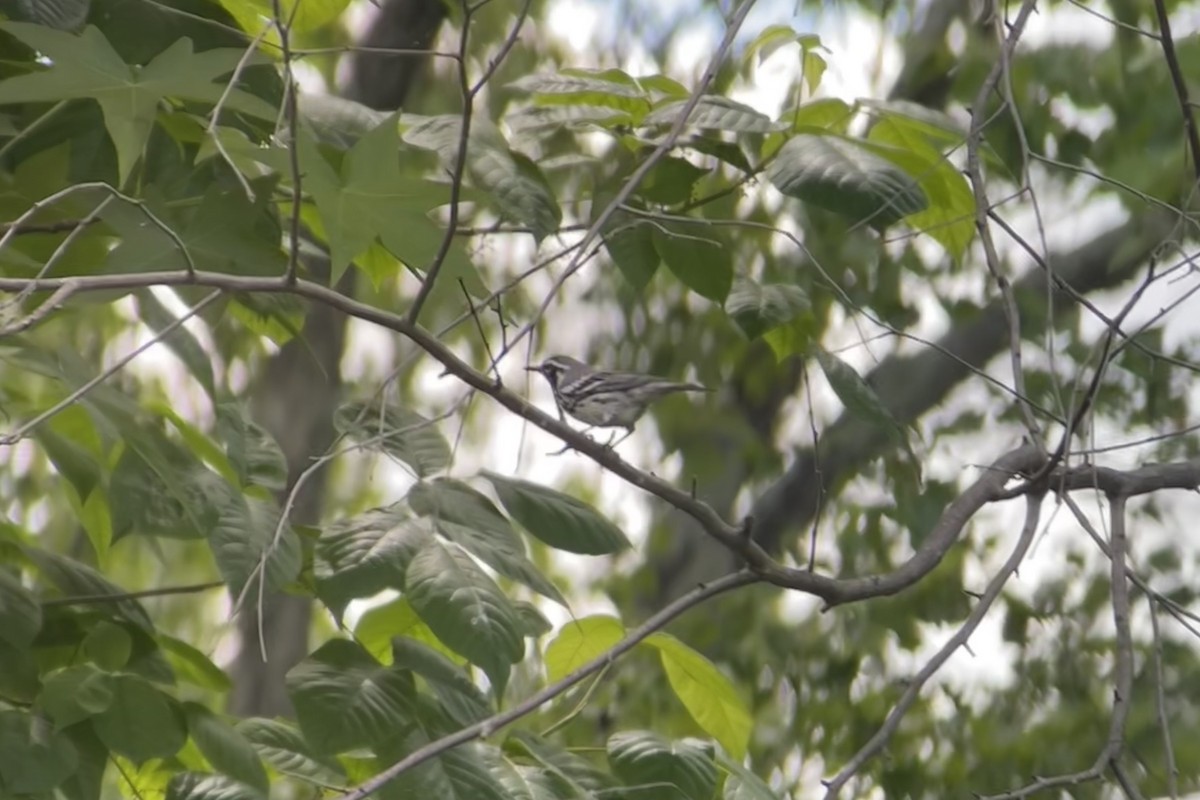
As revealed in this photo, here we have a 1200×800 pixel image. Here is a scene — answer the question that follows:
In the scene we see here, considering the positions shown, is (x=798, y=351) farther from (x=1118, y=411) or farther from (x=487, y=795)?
(x=1118, y=411)

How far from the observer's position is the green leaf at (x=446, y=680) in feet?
7.67

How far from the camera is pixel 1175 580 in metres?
5.59

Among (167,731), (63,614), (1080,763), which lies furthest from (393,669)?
(1080,763)

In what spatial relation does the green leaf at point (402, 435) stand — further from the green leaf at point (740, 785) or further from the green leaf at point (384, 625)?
the green leaf at point (740, 785)

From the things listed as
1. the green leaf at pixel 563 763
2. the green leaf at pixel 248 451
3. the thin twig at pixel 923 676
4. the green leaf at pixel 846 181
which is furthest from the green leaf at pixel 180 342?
the thin twig at pixel 923 676

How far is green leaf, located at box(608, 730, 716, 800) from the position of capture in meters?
2.27

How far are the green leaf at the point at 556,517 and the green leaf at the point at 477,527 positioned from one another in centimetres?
4

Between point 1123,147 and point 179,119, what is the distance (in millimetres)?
3802

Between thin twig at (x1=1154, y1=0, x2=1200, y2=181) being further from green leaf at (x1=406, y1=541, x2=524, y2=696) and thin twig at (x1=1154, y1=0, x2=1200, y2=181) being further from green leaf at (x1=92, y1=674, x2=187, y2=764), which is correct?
green leaf at (x1=92, y1=674, x2=187, y2=764)

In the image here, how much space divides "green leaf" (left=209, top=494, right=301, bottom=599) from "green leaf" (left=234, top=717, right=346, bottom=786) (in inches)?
9.3

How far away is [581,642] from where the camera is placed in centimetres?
271

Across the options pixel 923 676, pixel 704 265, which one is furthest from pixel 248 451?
pixel 923 676

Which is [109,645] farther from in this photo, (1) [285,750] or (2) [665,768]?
(2) [665,768]

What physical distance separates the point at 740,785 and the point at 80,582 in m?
1.22
